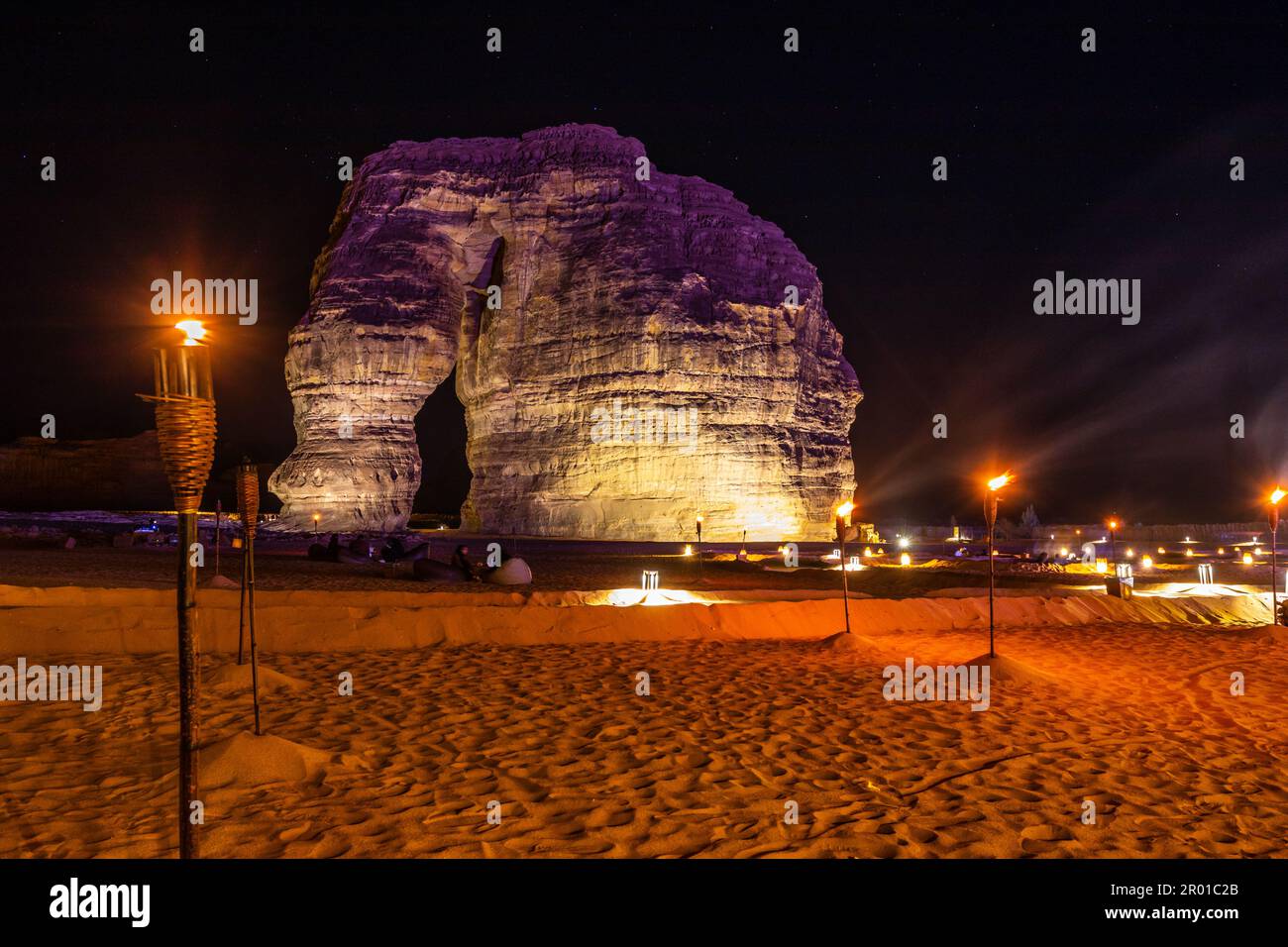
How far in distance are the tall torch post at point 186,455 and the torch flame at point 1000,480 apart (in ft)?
24.9

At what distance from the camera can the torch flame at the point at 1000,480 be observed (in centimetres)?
852

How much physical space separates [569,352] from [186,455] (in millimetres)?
48413

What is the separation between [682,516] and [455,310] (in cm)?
2127

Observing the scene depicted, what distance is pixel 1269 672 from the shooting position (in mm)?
9969

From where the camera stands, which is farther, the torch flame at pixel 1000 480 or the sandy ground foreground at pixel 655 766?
the torch flame at pixel 1000 480

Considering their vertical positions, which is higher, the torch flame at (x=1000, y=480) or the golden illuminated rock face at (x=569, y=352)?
the golden illuminated rock face at (x=569, y=352)

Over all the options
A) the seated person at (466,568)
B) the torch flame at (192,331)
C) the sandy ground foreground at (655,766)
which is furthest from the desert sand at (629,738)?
the seated person at (466,568)

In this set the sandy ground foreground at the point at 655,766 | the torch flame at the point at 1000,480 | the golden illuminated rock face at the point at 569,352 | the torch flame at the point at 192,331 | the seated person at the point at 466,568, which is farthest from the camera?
the golden illuminated rock face at the point at 569,352

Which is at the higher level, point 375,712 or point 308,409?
point 308,409

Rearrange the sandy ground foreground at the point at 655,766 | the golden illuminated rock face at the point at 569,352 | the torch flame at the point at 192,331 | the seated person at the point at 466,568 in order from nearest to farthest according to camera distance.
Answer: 1. the torch flame at the point at 192,331
2. the sandy ground foreground at the point at 655,766
3. the seated person at the point at 466,568
4. the golden illuminated rock face at the point at 569,352

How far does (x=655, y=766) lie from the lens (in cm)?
573

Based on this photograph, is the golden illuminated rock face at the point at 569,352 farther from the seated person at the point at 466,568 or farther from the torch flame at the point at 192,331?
the torch flame at the point at 192,331
